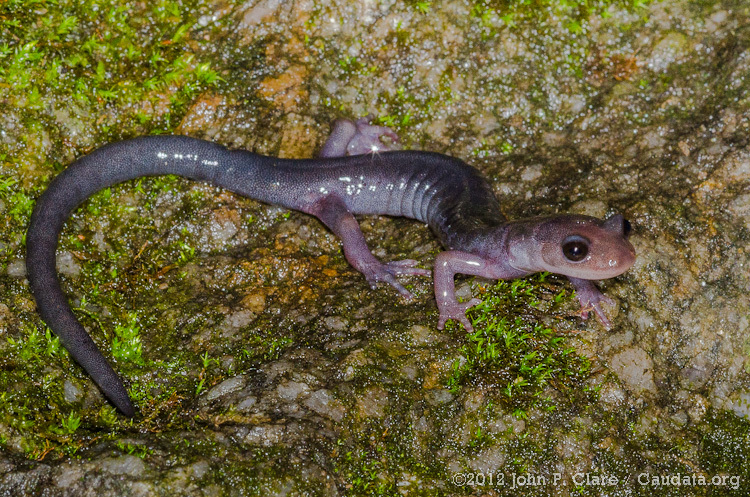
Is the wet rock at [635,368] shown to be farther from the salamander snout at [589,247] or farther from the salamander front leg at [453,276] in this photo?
the salamander front leg at [453,276]

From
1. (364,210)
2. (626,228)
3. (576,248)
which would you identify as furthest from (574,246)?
(364,210)

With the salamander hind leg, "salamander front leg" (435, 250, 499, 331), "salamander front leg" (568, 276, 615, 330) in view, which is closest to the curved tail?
the salamander hind leg

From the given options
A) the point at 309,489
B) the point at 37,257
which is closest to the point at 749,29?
the point at 309,489

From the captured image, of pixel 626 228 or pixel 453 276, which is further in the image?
pixel 453 276

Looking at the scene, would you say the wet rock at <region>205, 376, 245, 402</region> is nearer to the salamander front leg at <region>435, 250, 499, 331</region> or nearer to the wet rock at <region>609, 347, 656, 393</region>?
the salamander front leg at <region>435, 250, 499, 331</region>

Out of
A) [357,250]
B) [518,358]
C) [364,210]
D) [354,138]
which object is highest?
[354,138]

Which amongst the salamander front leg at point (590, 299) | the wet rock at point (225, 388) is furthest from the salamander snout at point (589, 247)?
the wet rock at point (225, 388)

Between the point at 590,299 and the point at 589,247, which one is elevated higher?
the point at 589,247

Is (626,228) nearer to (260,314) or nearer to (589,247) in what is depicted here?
(589,247)
